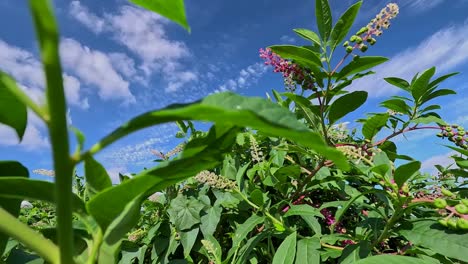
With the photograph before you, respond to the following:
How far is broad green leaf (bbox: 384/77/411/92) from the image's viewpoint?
76.0 inches

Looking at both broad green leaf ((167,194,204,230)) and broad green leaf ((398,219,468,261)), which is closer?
broad green leaf ((398,219,468,261))

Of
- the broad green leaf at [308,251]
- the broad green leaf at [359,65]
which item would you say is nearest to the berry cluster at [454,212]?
the broad green leaf at [308,251]

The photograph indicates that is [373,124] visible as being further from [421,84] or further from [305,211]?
[305,211]

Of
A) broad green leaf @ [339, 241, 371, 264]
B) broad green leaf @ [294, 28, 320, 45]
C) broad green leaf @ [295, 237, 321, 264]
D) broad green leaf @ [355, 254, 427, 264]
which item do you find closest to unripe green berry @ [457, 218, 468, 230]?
broad green leaf @ [355, 254, 427, 264]

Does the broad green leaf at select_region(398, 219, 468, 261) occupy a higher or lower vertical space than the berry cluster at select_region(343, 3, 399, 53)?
lower

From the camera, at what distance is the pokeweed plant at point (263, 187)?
0.40 m

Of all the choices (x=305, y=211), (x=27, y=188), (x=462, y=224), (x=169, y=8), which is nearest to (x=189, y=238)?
(x=305, y=211)

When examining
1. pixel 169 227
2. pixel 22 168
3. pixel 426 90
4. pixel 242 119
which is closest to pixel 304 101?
pixel 426 90

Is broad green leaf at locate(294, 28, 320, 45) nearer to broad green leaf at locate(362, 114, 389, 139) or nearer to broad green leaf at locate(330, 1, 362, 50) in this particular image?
broad green leaf at locate(330, 1, 362, 50)

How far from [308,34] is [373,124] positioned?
1.48 feet

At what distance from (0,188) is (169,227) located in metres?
1.47

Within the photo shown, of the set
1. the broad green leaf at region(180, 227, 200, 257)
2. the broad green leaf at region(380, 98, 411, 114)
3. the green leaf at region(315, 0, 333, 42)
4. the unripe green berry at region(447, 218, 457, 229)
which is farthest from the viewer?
the broad green leaf at region(380, 98, 411, 114)

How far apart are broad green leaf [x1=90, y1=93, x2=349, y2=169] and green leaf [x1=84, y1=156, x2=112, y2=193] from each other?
0.22 metres

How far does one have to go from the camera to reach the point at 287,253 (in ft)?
4.39
